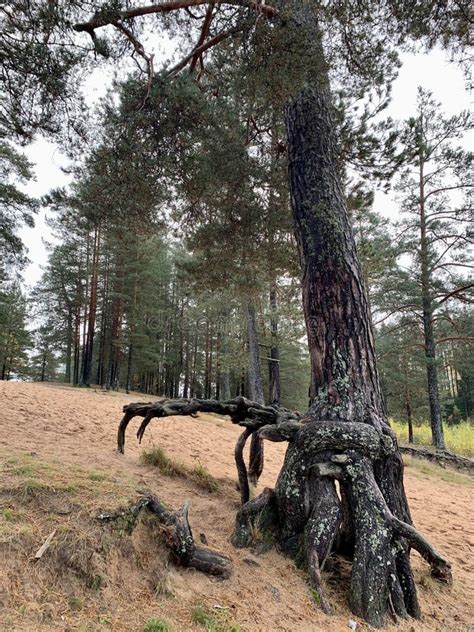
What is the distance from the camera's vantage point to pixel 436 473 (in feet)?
27.6

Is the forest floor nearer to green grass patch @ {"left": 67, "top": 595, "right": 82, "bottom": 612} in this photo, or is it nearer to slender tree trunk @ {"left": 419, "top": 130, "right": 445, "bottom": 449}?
green grass patch @ {"left": 67, "top": 595, "right": 82, "bottom": 612}

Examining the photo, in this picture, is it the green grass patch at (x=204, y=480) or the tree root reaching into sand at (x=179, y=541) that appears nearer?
the tree root reaching into sand at (x=179, y=541)

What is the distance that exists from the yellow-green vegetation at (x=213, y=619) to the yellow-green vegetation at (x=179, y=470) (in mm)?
1875

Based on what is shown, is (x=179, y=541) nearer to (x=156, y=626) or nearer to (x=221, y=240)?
(x=156, y=626)

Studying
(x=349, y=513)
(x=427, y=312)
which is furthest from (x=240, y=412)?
(x=427, y=312)

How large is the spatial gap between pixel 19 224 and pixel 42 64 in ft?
33.1

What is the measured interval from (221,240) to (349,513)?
4.20 meters

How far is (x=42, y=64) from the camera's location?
311 cm

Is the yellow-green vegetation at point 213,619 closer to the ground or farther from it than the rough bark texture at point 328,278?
closer to the ground

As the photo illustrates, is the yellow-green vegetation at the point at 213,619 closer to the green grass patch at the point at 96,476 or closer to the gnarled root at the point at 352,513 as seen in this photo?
the gnarled root at the point at 352,513

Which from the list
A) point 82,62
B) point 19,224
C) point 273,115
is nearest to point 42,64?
point 82,62

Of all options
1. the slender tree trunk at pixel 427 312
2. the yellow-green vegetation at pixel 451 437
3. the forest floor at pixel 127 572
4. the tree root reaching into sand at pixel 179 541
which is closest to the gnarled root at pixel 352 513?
the forest floor at pixel 127 572

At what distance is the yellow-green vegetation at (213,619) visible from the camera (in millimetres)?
1712

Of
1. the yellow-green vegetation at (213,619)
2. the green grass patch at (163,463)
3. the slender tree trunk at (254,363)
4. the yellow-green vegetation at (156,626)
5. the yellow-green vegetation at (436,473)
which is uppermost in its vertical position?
the slender tree trunk at (254,363)
